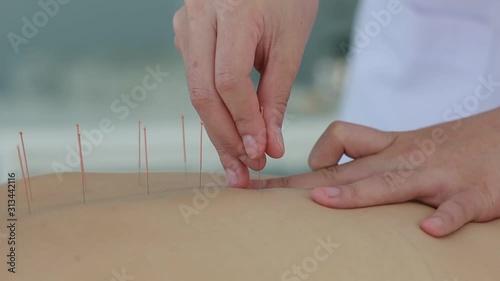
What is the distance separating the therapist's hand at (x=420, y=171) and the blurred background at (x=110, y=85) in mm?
2005

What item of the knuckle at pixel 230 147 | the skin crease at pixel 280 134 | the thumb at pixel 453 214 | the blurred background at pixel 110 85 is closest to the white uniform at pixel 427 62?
the skin crease at pixel 280 134

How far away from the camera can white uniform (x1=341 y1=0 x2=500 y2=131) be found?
1.41 meters

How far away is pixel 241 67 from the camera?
3.19 ft

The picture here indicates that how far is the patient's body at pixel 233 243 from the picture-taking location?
2.34ft

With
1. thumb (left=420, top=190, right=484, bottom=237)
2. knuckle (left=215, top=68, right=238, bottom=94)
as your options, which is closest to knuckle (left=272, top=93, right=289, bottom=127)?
knuckle (left=215, top=68, right=238, bottom=94)

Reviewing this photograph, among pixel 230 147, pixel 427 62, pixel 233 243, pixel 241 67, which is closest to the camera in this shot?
pixel 233 243

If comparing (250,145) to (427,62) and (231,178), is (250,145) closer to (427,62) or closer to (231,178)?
(231,178)

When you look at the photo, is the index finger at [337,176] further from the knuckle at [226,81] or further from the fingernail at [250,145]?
the knuckle at [226,81]

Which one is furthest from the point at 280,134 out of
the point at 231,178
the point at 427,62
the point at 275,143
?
the point at 427,62

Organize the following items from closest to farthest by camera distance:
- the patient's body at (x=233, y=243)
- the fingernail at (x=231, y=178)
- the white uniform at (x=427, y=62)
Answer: the patient's body at (x=233, y=243)
the fingernail at (x=231, y=178)
the white uniform at (x=427, y=62)

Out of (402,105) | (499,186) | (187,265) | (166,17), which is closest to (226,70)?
(187,265)

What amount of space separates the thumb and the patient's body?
0.02 meters

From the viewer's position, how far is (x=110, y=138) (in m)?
3.10

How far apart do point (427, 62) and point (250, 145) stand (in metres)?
0.67
